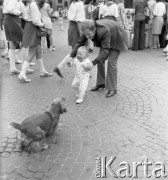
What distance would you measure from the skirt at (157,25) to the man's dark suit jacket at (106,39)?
5757 millimetres

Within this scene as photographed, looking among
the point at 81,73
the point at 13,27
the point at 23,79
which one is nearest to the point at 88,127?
the point at 81,73

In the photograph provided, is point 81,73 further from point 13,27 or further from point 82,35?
point 13,27

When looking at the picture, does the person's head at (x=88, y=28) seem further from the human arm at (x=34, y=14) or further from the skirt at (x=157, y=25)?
the skirt at (x=157, y=25)

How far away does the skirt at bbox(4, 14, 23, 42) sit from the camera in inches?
270

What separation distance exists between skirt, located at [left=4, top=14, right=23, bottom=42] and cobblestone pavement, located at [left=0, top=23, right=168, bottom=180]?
99cm

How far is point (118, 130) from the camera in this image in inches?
167

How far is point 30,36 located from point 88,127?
120 inches

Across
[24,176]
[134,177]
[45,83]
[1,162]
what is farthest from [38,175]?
[45,83]

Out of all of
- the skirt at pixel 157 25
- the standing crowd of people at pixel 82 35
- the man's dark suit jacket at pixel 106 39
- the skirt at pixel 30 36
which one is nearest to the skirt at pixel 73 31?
the standing crowd of people at pixel 82 35

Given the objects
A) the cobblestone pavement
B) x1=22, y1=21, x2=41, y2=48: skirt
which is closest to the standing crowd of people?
x1=22, y1=21, x2=41, y2=48: skirt

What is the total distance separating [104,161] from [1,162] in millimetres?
1276

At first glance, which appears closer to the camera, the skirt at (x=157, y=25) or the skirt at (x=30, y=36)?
the skirt at (x=30, y=36)

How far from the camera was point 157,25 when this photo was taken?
420 inches

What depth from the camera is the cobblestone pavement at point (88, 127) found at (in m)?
3.36
